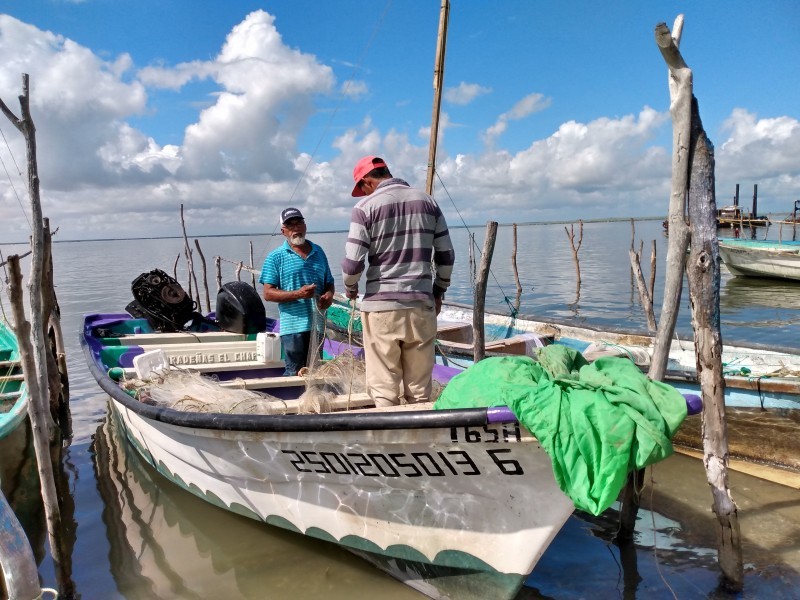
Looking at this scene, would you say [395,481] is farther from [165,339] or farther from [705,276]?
[165,339]

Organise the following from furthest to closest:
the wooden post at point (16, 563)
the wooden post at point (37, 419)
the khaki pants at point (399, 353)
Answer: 1. the khaki pants at point (399, 353)
2. the wooden post at point (37, 419)
3. the wooden post at point (16, 563)

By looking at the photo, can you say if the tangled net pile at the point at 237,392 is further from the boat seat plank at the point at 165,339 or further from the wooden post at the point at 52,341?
the boat seat plank at the point at 165,339

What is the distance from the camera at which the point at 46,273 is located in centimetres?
663

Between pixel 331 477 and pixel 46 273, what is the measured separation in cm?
475

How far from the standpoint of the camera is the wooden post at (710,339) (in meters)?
3.87

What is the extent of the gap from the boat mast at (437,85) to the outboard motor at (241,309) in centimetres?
292

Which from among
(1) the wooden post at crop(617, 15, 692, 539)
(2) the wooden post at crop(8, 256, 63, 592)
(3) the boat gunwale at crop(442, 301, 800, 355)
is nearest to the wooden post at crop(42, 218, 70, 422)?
(2) the wooden post at crop(8, 256, 63, 592)

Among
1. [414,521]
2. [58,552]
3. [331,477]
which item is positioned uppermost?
[331,477]

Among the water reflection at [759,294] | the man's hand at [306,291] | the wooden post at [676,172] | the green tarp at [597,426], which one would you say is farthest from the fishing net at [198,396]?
the water reflection at [759,294]

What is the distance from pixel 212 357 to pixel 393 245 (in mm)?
3692

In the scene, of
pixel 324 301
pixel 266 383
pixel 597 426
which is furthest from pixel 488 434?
pixel 266 383

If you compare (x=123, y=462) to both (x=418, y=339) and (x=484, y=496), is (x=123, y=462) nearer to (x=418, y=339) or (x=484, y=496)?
(x=418, y=339)

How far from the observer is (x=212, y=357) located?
6.79 meters

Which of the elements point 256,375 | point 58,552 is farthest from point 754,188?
point 58,552
